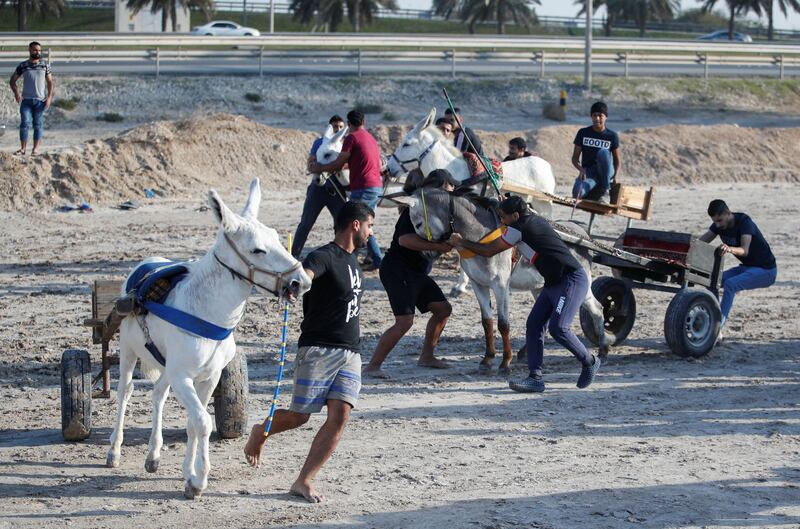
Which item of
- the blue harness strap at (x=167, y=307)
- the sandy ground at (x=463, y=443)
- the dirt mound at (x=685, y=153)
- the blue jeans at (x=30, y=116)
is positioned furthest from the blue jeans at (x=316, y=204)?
the dirt mound at (x=685, y=153)

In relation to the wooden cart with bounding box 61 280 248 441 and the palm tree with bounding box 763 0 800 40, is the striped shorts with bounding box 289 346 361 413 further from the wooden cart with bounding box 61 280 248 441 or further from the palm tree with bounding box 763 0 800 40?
the palm tree with bounding box 763 0 800 40

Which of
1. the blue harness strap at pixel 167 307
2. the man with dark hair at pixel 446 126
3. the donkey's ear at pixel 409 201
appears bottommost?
the blue harness strap at pixel 167 307

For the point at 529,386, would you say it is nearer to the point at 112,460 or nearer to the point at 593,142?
the point at 112,460

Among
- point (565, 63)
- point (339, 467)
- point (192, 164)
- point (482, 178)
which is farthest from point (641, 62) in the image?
point (339, 467)

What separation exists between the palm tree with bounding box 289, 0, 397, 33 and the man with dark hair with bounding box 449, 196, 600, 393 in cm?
4490

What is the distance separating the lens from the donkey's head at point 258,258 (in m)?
7.84

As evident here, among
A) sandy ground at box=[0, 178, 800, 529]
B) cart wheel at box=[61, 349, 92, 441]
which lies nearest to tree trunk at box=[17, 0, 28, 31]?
sandy ground at box=[0, 178, 800, 529]

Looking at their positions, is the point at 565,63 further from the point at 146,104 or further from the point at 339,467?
the point at 339,467

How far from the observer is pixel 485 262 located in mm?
12172

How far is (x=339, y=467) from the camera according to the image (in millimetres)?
9188

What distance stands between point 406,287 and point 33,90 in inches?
A: 460

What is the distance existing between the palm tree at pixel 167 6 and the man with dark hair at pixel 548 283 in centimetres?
4605

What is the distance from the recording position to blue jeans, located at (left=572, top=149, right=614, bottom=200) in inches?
631

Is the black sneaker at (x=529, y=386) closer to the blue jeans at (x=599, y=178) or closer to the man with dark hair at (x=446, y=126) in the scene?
the blue jeans at (x=599, y=178)
